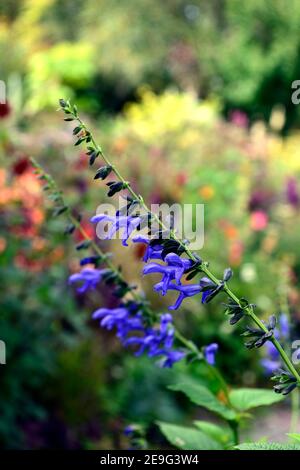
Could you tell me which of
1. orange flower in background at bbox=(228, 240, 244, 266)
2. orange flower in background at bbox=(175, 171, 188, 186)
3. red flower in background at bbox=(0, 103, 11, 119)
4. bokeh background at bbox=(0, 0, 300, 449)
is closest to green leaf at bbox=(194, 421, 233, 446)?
bokeh background at bbox=(0, 0, 300, 449)

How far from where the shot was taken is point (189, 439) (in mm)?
1556

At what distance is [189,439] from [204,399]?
0.32 feet

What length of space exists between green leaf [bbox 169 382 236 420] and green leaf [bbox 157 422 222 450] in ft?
0.22

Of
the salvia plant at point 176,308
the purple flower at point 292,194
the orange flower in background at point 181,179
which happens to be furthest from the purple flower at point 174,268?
the purple flower at point 292,194

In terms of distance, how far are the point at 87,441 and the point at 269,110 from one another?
20.5 meters

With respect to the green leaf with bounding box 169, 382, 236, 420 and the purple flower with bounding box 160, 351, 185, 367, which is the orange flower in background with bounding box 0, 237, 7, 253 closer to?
the purple flower with bounding box 160, 351, 185, 367

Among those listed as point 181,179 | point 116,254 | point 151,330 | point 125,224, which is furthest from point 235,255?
point 125,224

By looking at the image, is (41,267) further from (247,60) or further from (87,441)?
(247,60)

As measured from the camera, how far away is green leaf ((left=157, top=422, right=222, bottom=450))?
152 centimetres

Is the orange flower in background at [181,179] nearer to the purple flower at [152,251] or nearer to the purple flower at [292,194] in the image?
the purple flower at [292,194]

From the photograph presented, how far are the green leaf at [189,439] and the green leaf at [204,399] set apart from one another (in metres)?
0.07

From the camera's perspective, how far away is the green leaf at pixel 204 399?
5.11ft

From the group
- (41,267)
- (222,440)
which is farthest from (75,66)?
(222,440)

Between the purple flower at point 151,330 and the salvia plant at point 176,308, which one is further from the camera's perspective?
the purple flower at point 151,330
